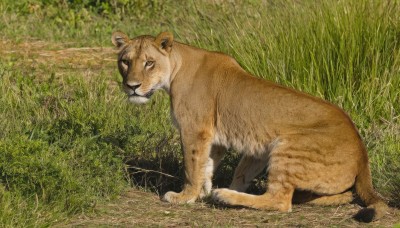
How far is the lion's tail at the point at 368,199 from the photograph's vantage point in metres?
6.17

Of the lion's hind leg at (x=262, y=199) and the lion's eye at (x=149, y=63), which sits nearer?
the lion's hind leg at (x=262, y=199)

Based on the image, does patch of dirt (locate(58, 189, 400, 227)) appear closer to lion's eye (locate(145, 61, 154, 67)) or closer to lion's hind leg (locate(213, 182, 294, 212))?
lion's hind leg (locate(213, 182, 294, 212))

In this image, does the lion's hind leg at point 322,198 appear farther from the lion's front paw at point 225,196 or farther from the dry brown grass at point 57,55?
the dry brown grass at point 57,55

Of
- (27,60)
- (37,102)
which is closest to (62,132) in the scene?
(37,102)

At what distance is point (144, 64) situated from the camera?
691cm

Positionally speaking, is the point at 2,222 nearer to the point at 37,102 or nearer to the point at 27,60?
the point at 37,102

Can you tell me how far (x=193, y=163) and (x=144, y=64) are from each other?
2.56ft

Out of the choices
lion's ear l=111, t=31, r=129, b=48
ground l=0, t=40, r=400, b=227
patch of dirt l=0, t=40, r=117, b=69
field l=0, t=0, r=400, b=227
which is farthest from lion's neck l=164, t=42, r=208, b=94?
patch of dirt l=0, t=40, r=117, b=69

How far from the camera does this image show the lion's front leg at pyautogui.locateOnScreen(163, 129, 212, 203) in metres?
6.83

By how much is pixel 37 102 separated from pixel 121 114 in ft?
2.66

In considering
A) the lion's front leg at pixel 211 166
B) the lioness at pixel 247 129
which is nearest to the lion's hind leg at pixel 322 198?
the lioness at pixel 247 129

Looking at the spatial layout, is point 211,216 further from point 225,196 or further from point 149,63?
point 149,63

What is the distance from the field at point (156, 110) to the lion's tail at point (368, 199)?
0.42ft

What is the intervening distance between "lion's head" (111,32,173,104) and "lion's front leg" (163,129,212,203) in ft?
1.35
